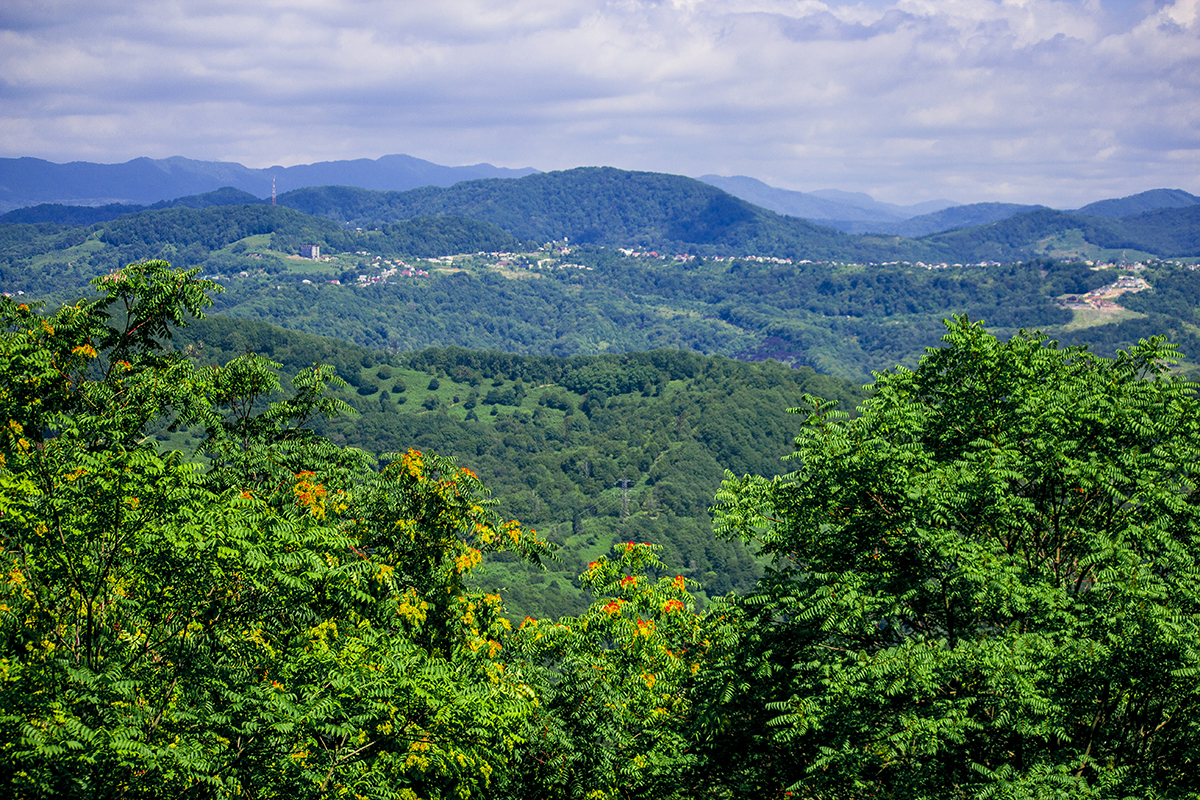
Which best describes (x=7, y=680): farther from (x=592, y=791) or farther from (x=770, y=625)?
(x=770, y=625)

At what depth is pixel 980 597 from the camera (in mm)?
14492

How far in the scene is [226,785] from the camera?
1162cm

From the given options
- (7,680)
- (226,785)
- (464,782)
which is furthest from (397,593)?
(7,680)

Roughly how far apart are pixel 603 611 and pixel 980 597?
8.47 metres

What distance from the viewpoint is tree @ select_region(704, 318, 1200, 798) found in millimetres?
13484

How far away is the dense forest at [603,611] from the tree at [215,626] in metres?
0.07

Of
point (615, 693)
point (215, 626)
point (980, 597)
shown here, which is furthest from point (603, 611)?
point (215, 626)

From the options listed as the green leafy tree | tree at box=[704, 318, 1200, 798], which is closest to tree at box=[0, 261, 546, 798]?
the green leafy tree

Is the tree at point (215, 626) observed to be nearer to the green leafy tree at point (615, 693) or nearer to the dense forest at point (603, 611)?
the dense forest at point (603, 611)

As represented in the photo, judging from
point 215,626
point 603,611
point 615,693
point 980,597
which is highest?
point 980,597

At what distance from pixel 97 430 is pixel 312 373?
684cm

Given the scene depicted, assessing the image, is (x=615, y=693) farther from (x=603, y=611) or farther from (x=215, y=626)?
(x=215, y=626)

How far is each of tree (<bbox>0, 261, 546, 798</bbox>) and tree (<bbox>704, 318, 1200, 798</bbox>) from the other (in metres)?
5.45

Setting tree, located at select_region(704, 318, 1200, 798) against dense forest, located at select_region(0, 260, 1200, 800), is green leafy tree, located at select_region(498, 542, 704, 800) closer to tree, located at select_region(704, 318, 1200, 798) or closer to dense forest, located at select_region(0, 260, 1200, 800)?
dense forest, located at select_region(0, 260, 1200, 800)
